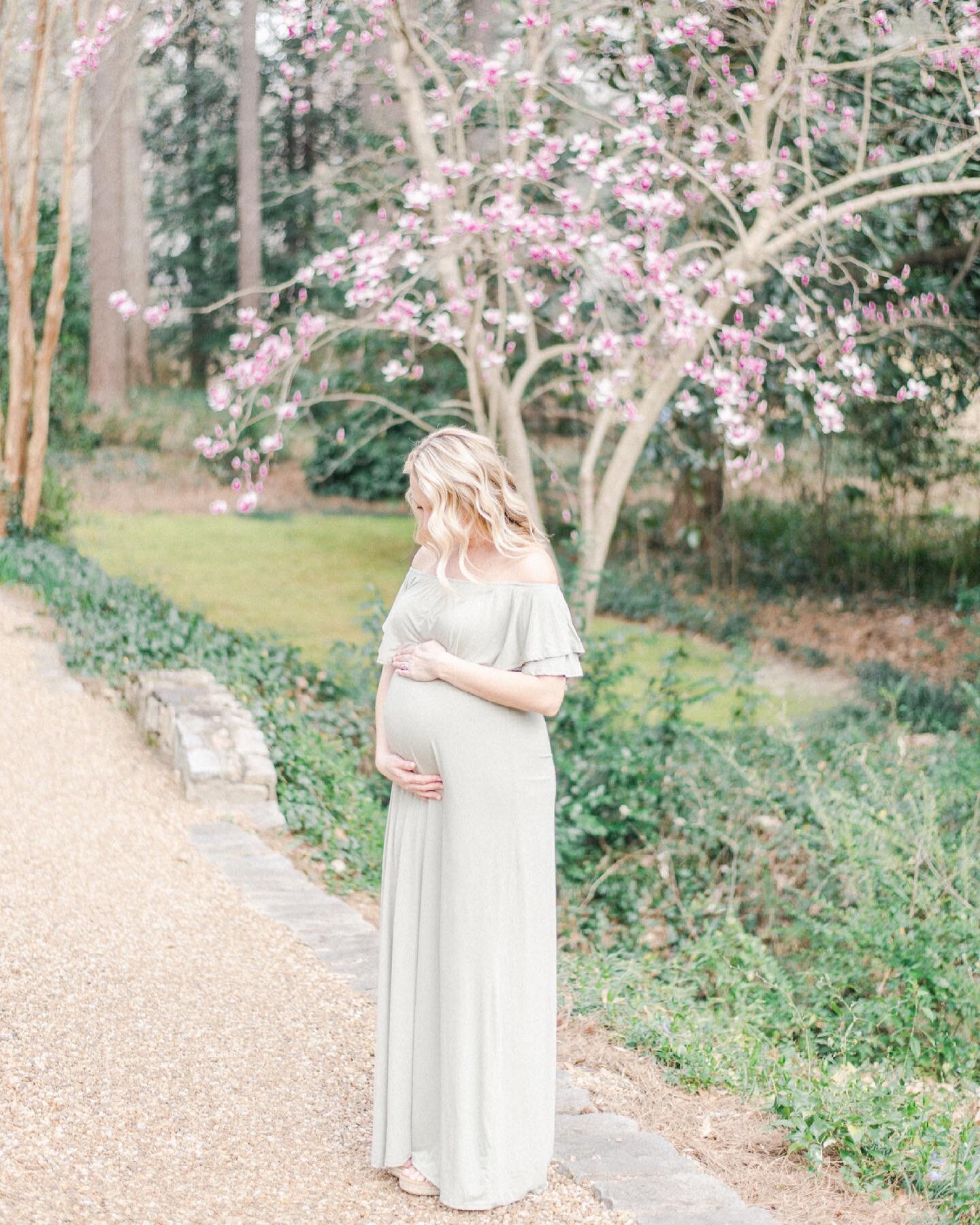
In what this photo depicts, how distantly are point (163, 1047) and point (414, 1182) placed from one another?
848 millimetres

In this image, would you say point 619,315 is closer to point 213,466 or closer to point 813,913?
point 813,913

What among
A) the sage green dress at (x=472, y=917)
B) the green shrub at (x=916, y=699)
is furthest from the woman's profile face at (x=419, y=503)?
the green shrub at (x=916, y=699)

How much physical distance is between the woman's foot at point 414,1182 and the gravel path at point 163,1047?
2 centimetres

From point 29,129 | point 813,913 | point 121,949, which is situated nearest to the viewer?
point 121,949

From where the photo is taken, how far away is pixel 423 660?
242cm

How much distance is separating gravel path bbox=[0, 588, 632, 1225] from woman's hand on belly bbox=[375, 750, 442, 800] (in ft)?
2.58

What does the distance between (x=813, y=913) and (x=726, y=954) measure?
67cm

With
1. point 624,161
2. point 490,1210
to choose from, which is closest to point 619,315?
point 624,161

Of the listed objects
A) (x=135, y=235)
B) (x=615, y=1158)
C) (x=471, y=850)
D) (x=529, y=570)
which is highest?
(x=135, y=235)

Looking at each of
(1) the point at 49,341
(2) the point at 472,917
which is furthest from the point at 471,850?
(1) the point at 49,341

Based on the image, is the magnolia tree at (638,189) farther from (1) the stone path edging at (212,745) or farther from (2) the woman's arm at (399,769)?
(2) the woman's arm at (399,769)

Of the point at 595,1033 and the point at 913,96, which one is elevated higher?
the point at 913,96

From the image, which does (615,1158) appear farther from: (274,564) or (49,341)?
(274,564)

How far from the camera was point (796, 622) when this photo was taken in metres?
10.3
